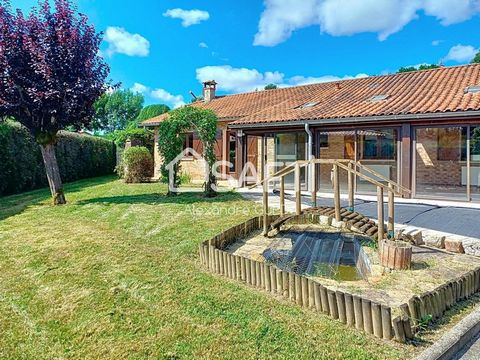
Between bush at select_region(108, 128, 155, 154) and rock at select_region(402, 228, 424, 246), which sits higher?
bush at select_region(108, 128, 155, 154)

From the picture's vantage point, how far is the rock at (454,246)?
6.64m

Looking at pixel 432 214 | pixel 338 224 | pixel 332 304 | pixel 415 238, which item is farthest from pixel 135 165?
pixel 332 304

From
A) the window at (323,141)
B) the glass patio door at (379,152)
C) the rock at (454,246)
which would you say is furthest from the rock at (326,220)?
the window at (323,141)

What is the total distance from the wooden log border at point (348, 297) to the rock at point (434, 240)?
179cm

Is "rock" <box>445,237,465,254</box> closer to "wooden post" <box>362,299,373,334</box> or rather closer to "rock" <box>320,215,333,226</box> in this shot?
"rock" <box>320,215,333,226</box>

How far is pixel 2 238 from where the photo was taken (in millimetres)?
7730

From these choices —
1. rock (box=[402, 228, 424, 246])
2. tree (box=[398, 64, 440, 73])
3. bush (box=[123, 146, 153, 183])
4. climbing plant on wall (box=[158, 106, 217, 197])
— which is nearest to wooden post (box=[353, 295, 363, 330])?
rock (box=[402, 228, 424, 246])

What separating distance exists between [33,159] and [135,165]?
189 inches

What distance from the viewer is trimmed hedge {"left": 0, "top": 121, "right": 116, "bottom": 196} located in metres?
15.3

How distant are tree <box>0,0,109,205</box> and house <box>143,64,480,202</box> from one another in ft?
21.6

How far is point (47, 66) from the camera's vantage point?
10.4m

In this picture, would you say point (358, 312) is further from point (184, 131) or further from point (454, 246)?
point (184, 131)

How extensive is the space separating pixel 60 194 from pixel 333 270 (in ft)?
31.4

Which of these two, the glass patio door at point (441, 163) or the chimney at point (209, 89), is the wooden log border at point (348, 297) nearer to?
the glass patio door at point (441, 163)
